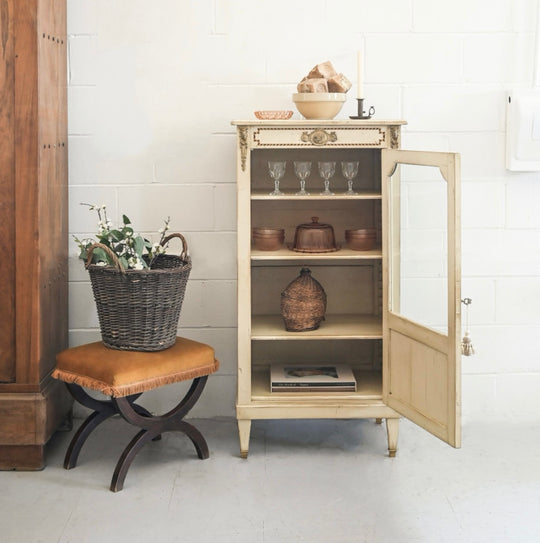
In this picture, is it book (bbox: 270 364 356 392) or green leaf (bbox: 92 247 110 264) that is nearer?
green leaf (bbox: 92 247 110 264)

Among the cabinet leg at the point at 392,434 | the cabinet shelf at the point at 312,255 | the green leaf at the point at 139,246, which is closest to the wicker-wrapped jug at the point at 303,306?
the cabinet shelf at the point at 312,255

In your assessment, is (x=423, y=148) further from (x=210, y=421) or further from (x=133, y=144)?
(x=210, y=421)

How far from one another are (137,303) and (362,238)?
3.06ft

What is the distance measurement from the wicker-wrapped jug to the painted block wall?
408 millimetres

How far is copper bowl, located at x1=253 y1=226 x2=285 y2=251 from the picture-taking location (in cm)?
357

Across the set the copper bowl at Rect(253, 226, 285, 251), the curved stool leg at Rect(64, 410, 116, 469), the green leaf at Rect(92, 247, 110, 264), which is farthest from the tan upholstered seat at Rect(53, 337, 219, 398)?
the copper bowl at Rect(253, 226, 285, 251)

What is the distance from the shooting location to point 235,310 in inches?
156

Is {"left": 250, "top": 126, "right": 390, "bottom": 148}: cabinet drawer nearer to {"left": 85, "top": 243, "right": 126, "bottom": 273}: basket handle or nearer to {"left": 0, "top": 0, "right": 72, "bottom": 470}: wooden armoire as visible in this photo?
{"left": 85, "top": 243, "right": 126, "bottom": 273}: basket handle

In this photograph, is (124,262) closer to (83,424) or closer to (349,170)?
(83,424)

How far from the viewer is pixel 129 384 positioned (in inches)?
126

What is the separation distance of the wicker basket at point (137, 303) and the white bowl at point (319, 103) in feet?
2.49

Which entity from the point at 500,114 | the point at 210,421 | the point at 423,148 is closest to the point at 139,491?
the point at 210,421

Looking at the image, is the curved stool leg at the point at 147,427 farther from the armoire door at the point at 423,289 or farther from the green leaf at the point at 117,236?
the armoire door at the point at 423,289

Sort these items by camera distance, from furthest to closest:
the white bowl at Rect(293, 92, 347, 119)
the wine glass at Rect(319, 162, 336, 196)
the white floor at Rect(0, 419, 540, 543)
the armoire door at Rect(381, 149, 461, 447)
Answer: the wine glass at Rect(319, 162, 336, 196), the white bowl at Rect(293, 92, 347, 119), the armoire door at Rect(381, 149, 461, 447), the white floor at Rect(0, 419, 540, 543)
